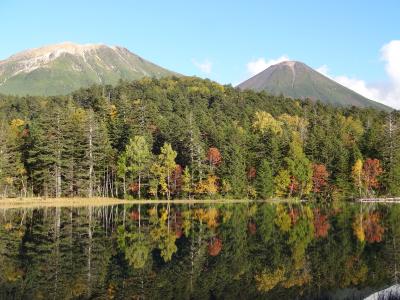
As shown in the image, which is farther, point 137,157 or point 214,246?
point 137,157

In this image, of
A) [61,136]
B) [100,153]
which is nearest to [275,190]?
[100,153]

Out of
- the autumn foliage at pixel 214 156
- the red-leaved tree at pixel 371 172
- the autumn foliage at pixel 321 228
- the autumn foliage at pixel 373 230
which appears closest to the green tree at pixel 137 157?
the autumn foliage at pixel 214 156

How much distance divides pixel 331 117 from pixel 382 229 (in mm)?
123868

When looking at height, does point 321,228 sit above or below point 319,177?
below

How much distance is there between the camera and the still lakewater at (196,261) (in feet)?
69.5

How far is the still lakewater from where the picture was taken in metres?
21.2

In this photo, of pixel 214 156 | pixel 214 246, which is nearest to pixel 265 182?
pixel 214 156

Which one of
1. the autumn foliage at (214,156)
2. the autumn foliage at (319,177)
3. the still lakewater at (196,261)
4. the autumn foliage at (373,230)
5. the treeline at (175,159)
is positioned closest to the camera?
the still lakewater at (196,261)

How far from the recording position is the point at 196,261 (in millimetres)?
27562

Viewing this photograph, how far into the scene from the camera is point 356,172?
101 m

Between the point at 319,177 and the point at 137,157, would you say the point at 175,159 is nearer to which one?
the point at 137,157

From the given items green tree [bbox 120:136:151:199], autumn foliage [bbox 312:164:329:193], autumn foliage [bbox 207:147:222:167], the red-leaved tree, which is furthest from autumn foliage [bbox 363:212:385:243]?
green tree [bbox 120:136:151:199]

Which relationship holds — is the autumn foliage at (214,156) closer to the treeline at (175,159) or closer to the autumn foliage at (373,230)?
the treeline at (175,159)

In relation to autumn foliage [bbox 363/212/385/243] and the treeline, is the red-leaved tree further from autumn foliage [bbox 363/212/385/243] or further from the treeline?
autumn foliage [bbox 363/212/385/243]
